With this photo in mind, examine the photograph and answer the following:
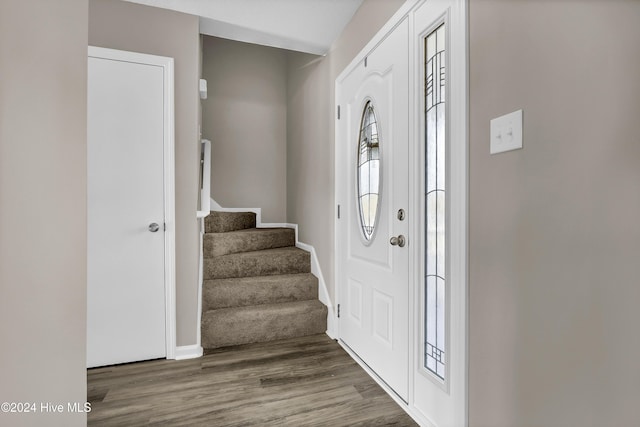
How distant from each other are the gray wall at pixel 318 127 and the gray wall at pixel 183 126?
40.2 inches

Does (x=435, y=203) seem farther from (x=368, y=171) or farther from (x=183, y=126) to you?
(x=183, y=126)

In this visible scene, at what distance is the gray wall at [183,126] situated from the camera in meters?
2.25

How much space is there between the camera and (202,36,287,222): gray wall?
12.9 ft

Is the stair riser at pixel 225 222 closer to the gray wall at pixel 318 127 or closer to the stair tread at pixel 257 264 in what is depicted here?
the stair tread at pixel 257 264

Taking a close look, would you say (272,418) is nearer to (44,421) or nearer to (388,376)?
(388,376)

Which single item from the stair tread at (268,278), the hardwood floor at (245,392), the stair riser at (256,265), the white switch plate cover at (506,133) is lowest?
the hardwood floor at (245,392)

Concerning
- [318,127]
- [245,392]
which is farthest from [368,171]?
[245,392]

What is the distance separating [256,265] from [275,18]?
196cm

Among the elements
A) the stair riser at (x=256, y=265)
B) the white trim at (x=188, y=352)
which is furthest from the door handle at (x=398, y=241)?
the white trim at (x=188, y=352)

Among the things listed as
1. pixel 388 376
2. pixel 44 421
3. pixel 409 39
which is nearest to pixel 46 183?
pixel 44 421

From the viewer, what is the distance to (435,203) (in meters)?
1.51

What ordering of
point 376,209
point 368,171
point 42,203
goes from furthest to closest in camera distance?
point 368,171, point 376,209, point 42,203

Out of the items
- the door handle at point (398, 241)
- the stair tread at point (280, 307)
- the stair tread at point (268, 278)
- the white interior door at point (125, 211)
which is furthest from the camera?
the stair tread at point (268, 278)

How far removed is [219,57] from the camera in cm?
391
